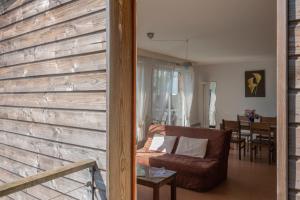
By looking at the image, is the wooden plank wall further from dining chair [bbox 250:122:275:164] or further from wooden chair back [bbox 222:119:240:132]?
wooden chair back [bbox 222:119:240:132]

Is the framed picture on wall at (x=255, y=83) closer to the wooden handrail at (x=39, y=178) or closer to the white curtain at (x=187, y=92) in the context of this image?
the white curtain at (x=187, y=92)

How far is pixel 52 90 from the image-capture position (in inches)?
72.2

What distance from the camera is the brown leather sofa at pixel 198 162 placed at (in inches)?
154

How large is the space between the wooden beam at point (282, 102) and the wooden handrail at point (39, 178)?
3.38ft

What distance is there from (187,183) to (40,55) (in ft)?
9.85

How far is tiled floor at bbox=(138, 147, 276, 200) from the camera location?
12.1ft

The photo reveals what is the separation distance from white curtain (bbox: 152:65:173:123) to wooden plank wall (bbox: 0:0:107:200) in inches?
163

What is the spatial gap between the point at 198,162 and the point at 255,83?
433 centimetres

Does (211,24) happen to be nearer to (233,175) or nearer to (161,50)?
(161,50)

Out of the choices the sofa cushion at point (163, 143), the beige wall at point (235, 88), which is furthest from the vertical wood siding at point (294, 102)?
the beige wall at point (235, 88)

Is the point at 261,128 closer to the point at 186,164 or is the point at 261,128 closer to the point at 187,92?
the point at 186,164

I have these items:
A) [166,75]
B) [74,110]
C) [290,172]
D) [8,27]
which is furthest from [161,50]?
[290,172]

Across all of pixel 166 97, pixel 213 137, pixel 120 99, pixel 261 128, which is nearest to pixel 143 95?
pixel 166 97

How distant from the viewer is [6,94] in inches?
92.0
